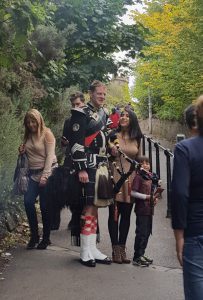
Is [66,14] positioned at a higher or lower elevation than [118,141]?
higher

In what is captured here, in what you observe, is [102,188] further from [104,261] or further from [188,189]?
[188,189]

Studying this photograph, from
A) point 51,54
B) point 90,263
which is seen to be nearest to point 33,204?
point 90,263

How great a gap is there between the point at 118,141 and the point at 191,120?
2027 mm

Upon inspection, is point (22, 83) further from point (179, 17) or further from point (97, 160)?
point (179, 17)

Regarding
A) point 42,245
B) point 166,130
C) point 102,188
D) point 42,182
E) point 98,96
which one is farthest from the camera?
point 166,130

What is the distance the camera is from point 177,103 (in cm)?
Answer: 2633

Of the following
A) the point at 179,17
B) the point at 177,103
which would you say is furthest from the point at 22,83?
the point at 177,103

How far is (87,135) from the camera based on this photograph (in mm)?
5160

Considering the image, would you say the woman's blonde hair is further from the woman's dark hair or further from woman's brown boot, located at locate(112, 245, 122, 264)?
woman's brown boot, located at locate(112, 245, 122, 264)

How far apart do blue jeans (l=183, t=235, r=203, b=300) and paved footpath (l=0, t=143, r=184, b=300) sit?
164cm

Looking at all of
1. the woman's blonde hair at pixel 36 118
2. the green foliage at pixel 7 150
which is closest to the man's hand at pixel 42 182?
the woman's blonde hair at pixel 36 118

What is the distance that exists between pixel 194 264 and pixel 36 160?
11.0ft

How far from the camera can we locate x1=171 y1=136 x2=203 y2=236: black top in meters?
2.81

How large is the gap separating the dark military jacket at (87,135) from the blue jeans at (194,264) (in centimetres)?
231
